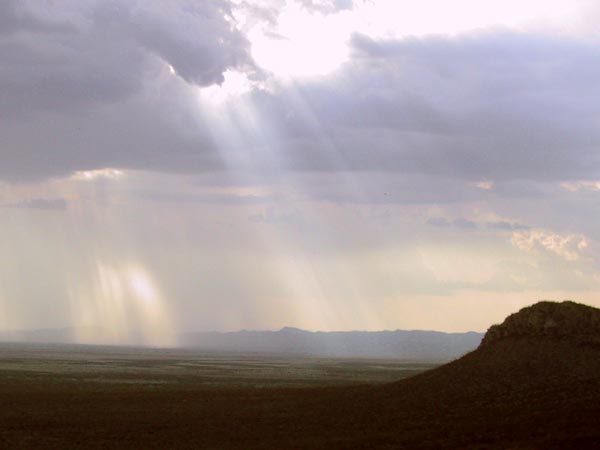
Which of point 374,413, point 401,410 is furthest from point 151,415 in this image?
point 401,410

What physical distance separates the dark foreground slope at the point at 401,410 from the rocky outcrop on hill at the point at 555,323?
91 millimetres

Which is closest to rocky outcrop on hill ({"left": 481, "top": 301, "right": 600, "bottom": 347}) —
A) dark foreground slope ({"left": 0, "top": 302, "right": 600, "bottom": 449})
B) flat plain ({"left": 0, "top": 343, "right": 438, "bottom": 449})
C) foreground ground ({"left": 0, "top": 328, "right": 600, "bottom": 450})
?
dark foreground slope ({"left": 0, "top": 302, "right": 600, "bottom": 449})

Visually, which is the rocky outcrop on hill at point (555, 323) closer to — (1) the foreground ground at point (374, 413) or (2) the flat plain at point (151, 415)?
(1) the foreground ground at point (374, 413)

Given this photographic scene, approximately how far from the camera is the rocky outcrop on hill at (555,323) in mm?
64875

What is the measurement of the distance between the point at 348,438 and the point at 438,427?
611cm

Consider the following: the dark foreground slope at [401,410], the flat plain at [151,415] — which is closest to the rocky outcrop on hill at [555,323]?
the dark foreground slope at [401,410]

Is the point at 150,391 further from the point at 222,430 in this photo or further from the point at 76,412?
the point at 222,430

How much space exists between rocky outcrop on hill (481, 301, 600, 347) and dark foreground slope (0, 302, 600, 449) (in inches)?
3.6

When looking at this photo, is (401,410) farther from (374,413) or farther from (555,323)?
(555,323)

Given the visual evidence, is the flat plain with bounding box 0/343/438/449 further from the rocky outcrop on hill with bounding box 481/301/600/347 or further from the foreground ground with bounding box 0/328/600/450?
the rocky outcrop on hill with bounding box 481/301/600/347

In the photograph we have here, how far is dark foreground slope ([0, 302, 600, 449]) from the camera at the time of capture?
148ft

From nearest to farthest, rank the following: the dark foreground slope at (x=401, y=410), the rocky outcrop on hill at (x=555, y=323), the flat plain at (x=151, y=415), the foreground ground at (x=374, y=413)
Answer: the foreground ground at (x=374, y=413) → the dark foreground slope at (x=401, y=410) → the flat plain at (x=151, y=415) → the rocky outcrop on hill at (x=555, y=323)

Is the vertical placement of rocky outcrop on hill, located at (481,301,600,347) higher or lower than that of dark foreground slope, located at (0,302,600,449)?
higher

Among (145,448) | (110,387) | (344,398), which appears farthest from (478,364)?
(110,387)
